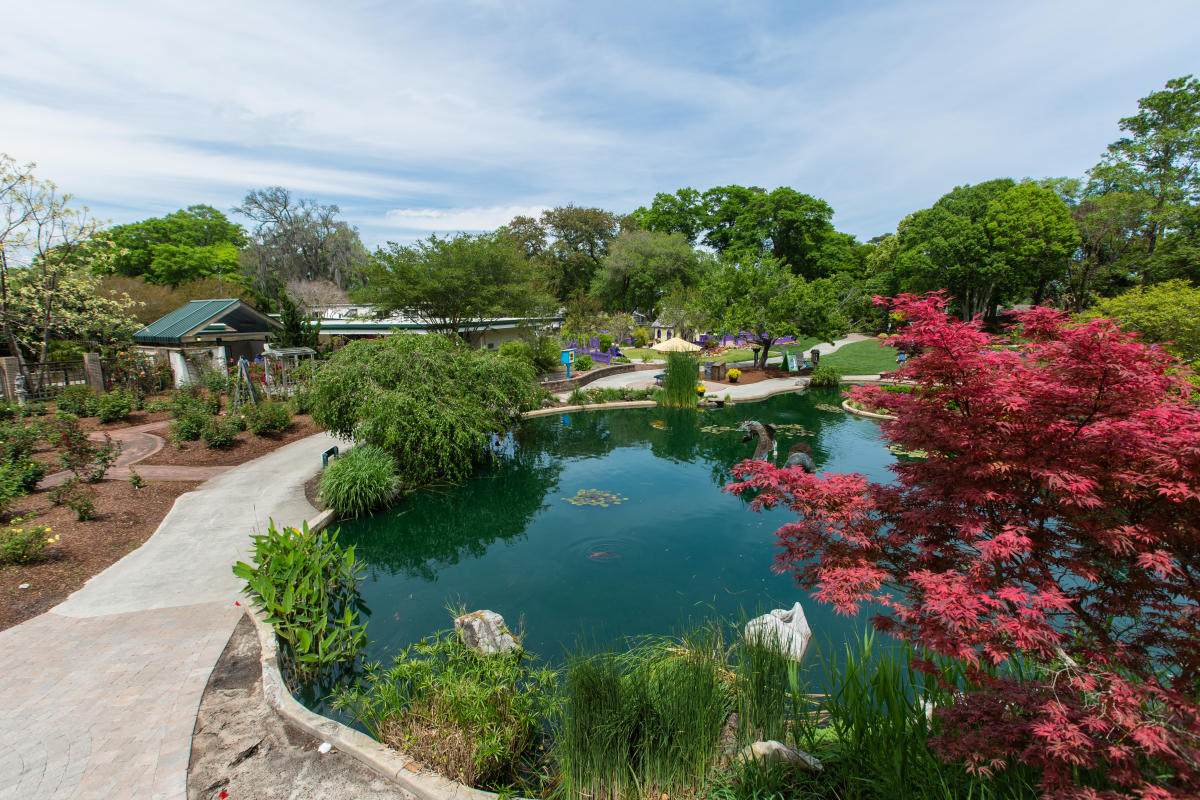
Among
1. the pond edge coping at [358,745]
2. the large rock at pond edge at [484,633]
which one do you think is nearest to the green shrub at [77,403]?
the pond edge coping at [358,745]

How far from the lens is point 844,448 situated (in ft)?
43.0

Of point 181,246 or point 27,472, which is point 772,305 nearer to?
point 27,472

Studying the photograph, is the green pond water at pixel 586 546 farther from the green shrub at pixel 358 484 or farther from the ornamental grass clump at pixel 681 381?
the ornamental grass clump at pixel 681 381

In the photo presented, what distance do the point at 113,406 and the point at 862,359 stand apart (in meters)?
33.8

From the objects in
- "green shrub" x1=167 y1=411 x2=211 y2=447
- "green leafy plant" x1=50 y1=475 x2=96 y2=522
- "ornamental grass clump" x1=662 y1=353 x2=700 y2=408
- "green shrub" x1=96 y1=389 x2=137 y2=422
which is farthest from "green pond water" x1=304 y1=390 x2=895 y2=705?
"green shrub" x1=96 y1=389 x2=137 y2=422

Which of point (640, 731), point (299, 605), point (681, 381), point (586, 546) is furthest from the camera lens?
point (681, 381)

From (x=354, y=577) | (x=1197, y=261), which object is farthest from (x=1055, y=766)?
(x=1197, y=261)

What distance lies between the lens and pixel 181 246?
4491 cm

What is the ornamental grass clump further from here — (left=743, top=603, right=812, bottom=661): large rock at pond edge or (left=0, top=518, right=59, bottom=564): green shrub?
(left=0, top=518, right=59, bottom=564): green shrub

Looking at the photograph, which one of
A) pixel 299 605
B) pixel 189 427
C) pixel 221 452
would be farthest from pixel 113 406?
pixel 299 605

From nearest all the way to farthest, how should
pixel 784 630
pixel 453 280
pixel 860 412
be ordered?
pixel 784 630 < pixel 860 412 < pixel 453 280

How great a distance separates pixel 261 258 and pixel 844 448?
43.5 meters

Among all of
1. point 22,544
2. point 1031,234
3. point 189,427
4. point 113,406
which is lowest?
point 22,544

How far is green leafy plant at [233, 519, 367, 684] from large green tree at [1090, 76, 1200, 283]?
122 feet
